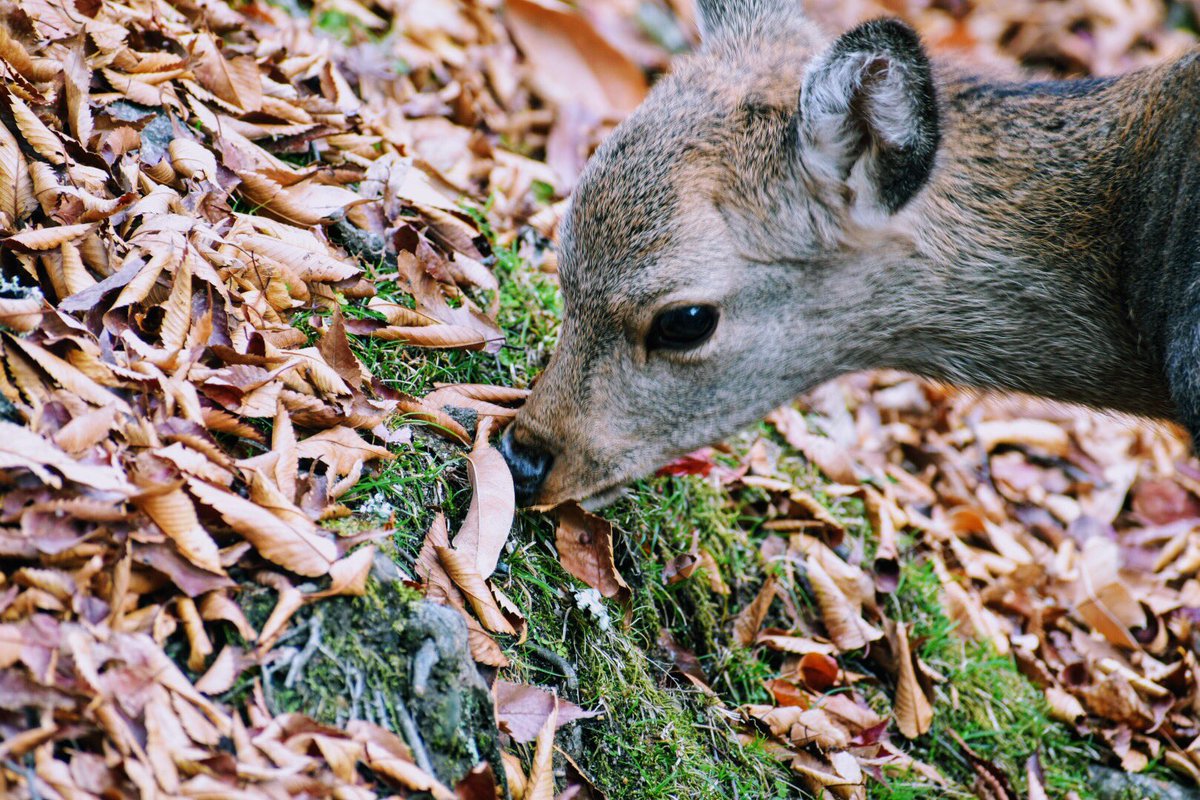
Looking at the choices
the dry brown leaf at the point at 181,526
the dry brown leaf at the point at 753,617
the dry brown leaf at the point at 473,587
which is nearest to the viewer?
the dry brown leaf at the point at 181,526

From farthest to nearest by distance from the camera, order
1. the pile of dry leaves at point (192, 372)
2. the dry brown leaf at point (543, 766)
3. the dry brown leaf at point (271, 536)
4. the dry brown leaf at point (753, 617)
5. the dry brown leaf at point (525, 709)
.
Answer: the dry brown leaf at point (753, 617) → the dry brown leaf at point (525, 709) → the dry brown leaf at point (543, 766) → the dry brown leaf at point (271, 536) → the pile of dry leaves at point (192, 372)

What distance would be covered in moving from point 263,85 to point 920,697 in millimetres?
4130

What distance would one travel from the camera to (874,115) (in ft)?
12.6

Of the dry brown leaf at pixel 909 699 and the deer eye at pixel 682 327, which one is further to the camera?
the dry brown leaf at pixel 909 699

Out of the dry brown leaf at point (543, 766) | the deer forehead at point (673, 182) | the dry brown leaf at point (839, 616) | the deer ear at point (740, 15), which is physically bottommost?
the dry brown leaf at point (543, 766)

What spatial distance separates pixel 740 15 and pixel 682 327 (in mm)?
1667

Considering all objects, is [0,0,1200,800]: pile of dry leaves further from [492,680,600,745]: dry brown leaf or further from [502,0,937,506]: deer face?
[502,0,937,506]: deer face

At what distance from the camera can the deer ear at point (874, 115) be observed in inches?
146

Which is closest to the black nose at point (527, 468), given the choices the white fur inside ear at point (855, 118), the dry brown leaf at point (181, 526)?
the dry brown leaf at point (181, 526)

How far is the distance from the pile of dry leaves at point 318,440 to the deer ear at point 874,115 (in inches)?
64.7

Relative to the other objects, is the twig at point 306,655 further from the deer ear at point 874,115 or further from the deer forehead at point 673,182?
the deer ear at point 874,115

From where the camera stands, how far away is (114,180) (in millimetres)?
3912

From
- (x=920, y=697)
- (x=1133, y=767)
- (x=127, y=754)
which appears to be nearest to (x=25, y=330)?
(x=127, y=754)

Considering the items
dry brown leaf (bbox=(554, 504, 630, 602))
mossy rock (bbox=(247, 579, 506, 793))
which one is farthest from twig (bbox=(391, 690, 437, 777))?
dry brown leaf (bbox=(554, 504, 630, 602))
